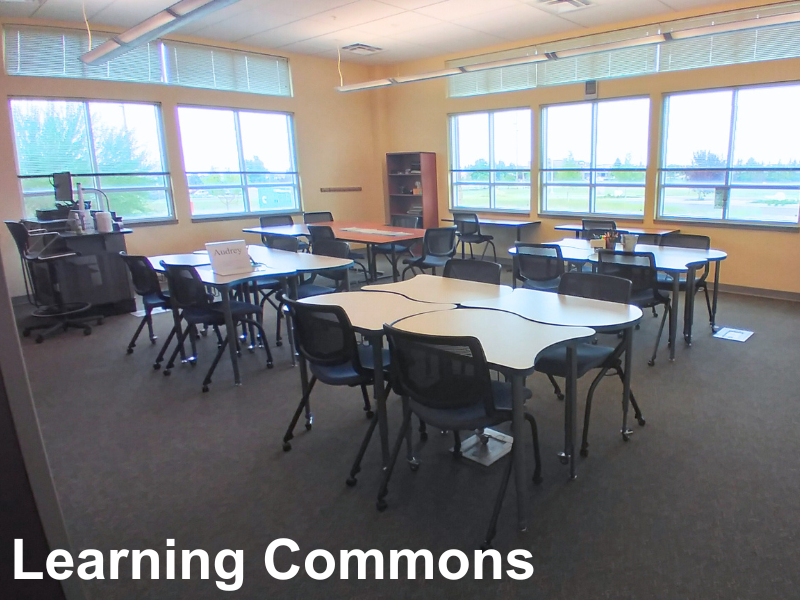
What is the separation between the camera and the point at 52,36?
20.6 ft

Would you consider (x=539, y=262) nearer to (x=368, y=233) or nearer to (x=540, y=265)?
(x=540, y=265)

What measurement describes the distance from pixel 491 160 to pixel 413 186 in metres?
1.48

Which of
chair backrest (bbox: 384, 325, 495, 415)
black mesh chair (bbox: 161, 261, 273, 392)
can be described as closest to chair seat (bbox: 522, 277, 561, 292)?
black mesh chair (bbox: 161, 261, 273, 392)

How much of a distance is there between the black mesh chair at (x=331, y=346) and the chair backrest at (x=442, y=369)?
384 millimetres

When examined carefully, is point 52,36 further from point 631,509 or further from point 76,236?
point 631,509

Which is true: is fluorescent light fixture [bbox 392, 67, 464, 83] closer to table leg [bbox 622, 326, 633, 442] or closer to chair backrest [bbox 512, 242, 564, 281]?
chair backrest [bbox 512, 242, 564, 281]

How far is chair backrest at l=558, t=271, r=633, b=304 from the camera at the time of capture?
9.99 ft

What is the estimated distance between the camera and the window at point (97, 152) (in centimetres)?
637

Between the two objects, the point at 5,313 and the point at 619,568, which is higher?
the point at 5,313

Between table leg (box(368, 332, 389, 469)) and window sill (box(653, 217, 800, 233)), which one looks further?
window sill (box(653, 217, 800, 233))

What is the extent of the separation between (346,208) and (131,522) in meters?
7.68

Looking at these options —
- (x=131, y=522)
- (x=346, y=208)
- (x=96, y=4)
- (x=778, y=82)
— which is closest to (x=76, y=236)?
(x=96, y=4)

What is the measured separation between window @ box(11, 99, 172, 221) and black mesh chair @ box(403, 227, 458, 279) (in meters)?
3.83

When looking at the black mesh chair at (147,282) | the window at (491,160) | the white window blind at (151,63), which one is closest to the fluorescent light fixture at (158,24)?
the white window blind at (151,63)
